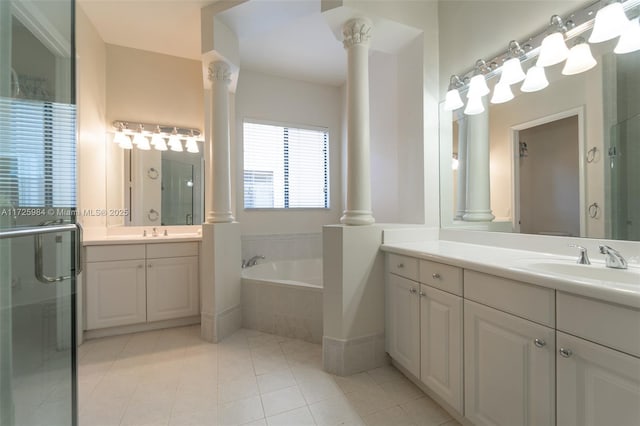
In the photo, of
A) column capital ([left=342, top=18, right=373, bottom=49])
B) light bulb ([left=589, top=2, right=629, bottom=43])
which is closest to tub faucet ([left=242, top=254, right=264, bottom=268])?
column capital ([left=342, top=18, right=373, bottom=49])

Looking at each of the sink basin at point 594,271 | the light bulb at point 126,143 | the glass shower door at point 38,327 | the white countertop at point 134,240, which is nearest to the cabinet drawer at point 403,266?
the sink basin at point 594,271

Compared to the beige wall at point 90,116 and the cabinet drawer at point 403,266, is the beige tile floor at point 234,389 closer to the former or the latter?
the cabinet drawer at point 403,266

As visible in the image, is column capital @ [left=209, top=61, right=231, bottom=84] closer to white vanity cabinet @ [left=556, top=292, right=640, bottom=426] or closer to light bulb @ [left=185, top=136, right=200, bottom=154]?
light bulb @ [left=185, top=136, right=200, bottom=154]

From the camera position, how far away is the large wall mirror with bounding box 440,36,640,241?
3.95 feet

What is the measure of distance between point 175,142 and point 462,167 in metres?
2.90

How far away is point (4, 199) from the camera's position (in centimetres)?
104

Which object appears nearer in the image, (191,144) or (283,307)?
(283,307)

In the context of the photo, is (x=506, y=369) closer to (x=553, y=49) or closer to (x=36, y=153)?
(x=553, y=49)

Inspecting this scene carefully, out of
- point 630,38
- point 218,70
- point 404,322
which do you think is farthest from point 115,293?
point 630,38

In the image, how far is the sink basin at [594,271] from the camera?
3.36 feet

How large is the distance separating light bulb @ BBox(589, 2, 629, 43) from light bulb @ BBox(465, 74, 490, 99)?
22.8 inches

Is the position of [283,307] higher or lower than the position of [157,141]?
lower

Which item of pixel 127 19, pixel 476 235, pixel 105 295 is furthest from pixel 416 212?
pixel 127 19

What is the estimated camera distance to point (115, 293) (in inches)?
93.9
